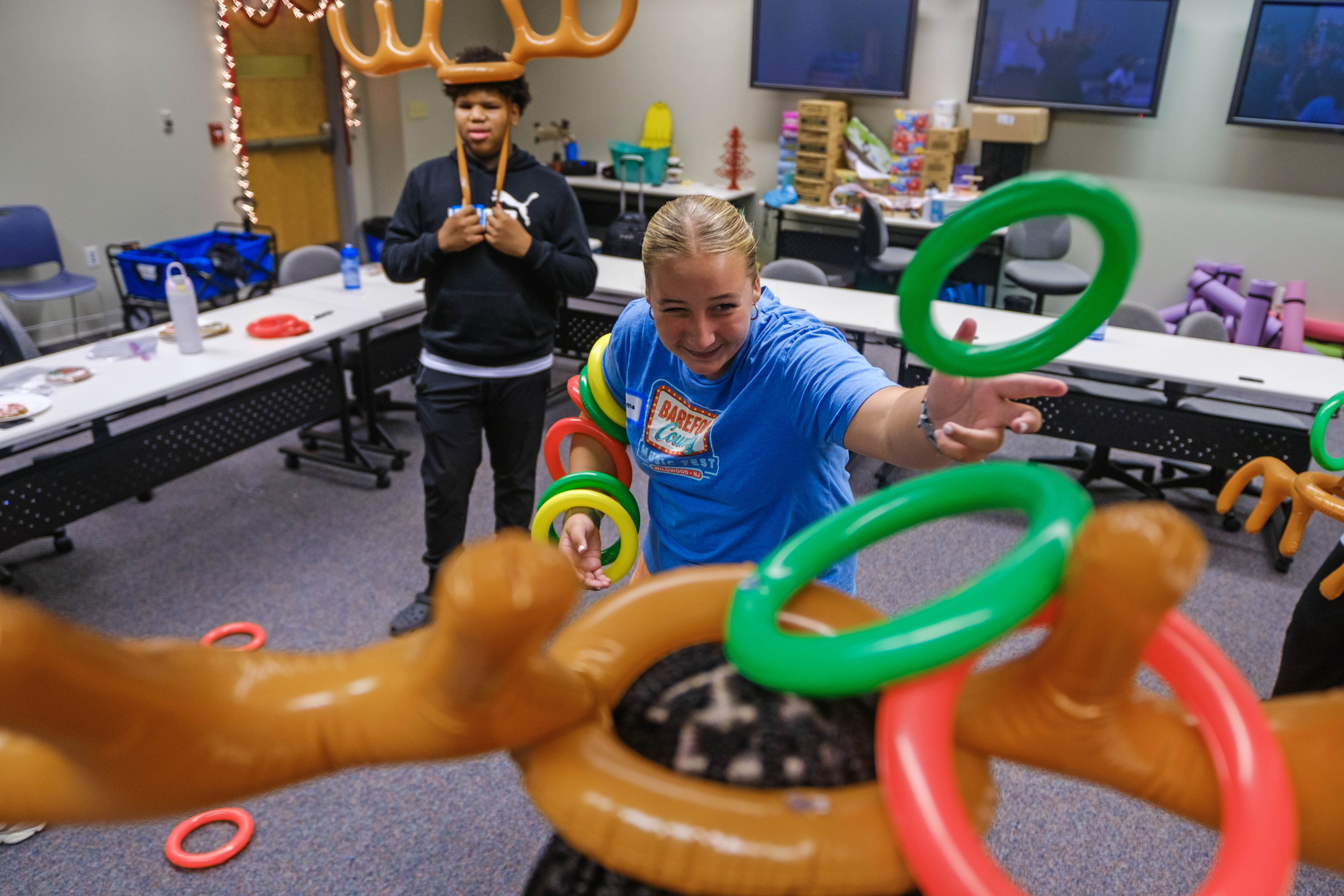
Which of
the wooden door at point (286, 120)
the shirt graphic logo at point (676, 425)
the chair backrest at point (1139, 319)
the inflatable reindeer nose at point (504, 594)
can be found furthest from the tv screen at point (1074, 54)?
the inflatable reindeer nose at point (504, 594)

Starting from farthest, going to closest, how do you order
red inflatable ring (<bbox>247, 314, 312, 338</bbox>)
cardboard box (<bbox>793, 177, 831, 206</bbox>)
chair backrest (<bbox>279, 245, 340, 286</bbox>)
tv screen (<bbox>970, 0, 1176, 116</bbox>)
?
cardboard box (<bbox>793, 177, 831, 206</bbox>) < tv screen (<bbox>970, 0, 1176, 116</bbox>) < chair backrest (<bbox>279, 245, 340, 286</bbox>) < red inflatable ring (<bbox>247, 314, 312, 338</bbox>)

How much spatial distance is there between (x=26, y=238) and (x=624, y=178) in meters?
3.94

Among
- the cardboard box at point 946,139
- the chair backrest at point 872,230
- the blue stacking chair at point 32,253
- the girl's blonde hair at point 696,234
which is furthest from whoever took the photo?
the cardboard box at point 946,139

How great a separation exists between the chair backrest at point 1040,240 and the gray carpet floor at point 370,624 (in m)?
1.68

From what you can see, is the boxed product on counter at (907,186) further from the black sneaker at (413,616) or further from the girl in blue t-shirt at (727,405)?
the girl in blue t-shirt at (727,405)

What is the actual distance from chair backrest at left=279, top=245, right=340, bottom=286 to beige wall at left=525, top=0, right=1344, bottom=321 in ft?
12.1

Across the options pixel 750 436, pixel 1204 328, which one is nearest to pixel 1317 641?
pixel 750 436

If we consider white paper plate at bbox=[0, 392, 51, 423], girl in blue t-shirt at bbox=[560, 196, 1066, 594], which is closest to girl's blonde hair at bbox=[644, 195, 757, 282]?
girl in blue t-shirt at bbox=[560, 196, 1066, 594]

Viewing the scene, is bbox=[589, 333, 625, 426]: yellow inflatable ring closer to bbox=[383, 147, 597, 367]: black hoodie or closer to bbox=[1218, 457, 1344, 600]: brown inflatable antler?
bbox=[383, 147, 597, 367]: black hoodie

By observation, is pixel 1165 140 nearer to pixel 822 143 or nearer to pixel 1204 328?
pixel 822 143

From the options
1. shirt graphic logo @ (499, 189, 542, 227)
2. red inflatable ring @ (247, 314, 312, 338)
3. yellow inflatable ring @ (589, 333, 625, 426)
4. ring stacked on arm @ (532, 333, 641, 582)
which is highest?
shirt graphic logo @ (499, 189, 542, 227)

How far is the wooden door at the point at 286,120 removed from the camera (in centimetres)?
655

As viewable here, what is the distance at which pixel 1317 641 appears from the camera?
1.98 metres

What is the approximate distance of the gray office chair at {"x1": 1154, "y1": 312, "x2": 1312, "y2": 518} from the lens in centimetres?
353
